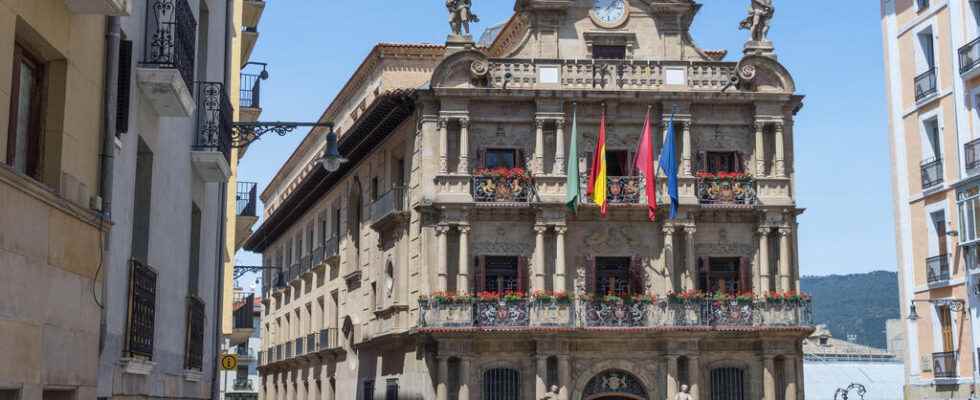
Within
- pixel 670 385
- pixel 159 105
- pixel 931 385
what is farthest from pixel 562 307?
pixel 159 105

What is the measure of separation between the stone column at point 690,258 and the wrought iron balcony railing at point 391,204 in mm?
8918

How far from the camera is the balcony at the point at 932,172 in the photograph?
3597 centimetres

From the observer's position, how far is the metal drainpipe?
1077 centimetres

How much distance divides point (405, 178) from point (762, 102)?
11471 mm

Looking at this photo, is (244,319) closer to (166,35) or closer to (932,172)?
(932,172)

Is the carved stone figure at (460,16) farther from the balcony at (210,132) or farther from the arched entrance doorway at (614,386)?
the balcony at (210,132)

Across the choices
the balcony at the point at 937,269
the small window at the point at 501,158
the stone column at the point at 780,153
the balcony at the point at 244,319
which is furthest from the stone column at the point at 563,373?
the balcony at the point at 937,269

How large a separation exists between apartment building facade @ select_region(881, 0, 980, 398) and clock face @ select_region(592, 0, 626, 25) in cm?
850

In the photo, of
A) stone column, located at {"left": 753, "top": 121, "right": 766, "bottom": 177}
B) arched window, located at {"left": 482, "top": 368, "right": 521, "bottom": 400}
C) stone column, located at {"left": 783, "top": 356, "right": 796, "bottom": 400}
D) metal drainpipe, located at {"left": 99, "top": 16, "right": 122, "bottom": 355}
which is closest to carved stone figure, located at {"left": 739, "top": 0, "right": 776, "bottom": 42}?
stone column, located at {"left": 753, "top": 121, "right": 766, "bottom": 177}

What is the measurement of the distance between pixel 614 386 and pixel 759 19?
490 inches

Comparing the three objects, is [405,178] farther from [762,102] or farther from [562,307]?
[762,102]

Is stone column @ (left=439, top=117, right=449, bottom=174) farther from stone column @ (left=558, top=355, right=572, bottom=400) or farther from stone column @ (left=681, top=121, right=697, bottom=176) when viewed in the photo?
stone column @ (left=681, top=121, right=697, bottom=176)

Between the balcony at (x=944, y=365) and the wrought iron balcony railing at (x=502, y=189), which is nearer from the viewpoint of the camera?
the balcony at (x=944, y=365)

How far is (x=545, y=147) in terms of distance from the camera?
3744cm
